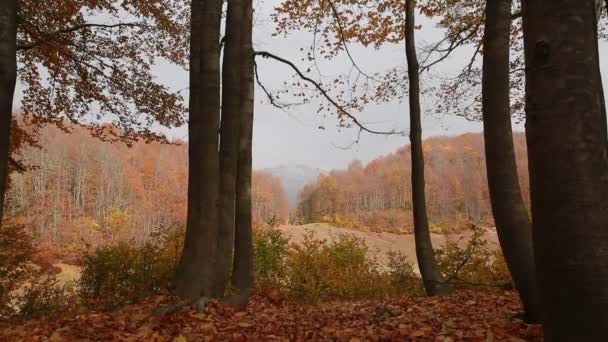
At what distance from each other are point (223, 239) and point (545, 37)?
14.5 feet

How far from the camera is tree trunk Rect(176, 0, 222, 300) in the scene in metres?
4.54

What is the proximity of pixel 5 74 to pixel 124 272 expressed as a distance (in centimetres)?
536

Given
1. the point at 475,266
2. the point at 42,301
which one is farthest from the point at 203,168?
the point at 475,266

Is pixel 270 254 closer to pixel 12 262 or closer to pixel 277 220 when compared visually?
pixel 277 220

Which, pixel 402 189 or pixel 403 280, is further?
pixel 402 189

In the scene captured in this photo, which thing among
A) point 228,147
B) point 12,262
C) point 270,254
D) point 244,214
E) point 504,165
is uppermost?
point 228,147

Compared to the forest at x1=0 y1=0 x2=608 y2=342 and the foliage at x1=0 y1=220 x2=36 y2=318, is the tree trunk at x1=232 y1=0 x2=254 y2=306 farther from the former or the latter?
the foliage at x1=0 y1=220 x2=36 y2=318

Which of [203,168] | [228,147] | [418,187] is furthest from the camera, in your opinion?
[418,187]

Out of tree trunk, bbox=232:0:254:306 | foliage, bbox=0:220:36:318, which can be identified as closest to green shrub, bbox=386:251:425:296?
tree trunk, bbox=232:0:254:306

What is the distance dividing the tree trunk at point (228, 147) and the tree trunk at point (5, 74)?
2.25 meters

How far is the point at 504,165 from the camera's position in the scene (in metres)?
3.42

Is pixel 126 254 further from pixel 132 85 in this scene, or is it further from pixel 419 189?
pixel 419 189

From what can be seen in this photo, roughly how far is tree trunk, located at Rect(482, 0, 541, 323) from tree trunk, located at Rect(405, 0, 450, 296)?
155 inches

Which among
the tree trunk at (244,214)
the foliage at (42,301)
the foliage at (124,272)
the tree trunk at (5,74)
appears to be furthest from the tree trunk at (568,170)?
the foliage at (42,301)
